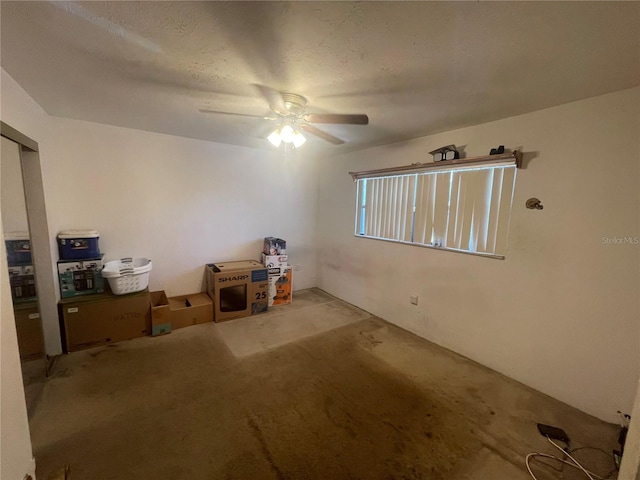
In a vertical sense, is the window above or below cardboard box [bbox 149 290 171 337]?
above

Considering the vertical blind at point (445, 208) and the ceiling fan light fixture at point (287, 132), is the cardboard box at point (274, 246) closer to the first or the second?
the vertical blind at point (445, 208)

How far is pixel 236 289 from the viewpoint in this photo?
352 cm

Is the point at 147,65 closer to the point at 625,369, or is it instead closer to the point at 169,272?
the point at 169,272

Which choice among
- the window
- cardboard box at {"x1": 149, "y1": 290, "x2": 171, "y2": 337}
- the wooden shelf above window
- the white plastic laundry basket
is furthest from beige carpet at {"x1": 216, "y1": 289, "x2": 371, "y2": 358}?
the wooden shelf above window

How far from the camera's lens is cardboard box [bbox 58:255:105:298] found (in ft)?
8.46

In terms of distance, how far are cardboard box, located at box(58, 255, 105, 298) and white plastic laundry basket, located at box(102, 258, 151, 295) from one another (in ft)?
0.37

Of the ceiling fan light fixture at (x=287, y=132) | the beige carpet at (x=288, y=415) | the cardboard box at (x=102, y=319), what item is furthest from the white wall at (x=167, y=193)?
the ceiling fan light fixture at (x=287, y=132)

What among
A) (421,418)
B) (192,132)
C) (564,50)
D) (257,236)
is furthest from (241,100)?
(421,418)

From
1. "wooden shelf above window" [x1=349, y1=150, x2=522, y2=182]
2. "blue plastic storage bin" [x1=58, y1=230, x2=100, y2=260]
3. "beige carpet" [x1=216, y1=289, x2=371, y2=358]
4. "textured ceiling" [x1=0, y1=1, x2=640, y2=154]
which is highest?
"textured ceiling" [x1=0, y1=1, x2=640, y2=154]

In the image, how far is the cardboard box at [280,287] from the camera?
389cm

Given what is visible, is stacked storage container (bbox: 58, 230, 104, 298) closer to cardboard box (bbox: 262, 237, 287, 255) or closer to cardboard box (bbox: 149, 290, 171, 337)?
cardboard box (bbox: 149, 290, 171, 337)

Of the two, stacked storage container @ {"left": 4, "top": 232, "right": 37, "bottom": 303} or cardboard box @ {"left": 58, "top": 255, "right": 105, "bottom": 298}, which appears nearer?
stacked storage container @ {"left": 4, "top": 232, "right": 37, "bottom": 303}

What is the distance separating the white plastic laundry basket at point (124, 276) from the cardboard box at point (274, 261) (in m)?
1.49

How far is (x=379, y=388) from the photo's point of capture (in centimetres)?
223
